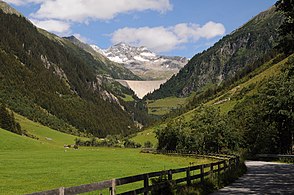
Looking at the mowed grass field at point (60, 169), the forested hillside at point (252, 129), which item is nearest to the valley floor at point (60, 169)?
the mowed grass field at point (60, 169)

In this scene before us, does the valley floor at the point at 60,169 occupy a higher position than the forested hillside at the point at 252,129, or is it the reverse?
the forested hillside at the point at 252,129

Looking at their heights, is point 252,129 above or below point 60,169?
above

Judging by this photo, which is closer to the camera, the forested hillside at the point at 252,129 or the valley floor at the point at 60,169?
the valley floor at the point at 60,169

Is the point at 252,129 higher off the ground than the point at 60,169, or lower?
higher

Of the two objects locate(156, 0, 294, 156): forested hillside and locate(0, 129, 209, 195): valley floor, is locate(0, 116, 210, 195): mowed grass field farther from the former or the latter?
locate(156, 0, 294, 156): forested hillside

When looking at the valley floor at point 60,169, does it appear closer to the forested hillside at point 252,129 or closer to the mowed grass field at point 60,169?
the mowed grass field at point 60,169

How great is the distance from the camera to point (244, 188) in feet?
76.2

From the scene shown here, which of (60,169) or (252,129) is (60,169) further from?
(252,129)

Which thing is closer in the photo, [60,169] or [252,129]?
[60,169]

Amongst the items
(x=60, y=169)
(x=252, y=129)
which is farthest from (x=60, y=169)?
(x=252, y=129)

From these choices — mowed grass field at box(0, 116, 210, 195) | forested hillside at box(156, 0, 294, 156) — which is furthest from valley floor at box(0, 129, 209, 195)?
forested hillside at box(156, 0, 294, 156)

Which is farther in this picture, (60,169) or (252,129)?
(252,129)

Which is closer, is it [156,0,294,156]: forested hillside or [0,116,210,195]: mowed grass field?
[0,116,210,195]: mowed grass field

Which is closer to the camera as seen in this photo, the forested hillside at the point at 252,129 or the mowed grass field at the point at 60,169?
the mowed grass field at the point at 60,169
